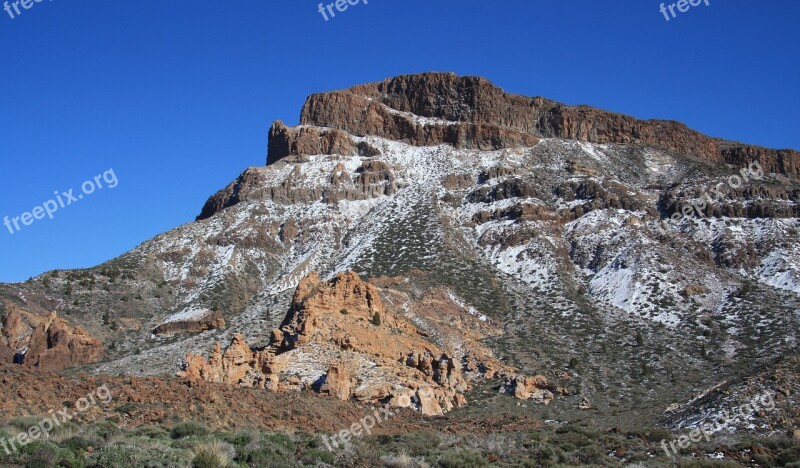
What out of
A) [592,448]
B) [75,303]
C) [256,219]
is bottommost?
[592,448]

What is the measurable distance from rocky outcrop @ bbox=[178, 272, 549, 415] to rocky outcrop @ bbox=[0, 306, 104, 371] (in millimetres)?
19789

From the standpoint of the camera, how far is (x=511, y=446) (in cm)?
2441

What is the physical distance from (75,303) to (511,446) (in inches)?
2349

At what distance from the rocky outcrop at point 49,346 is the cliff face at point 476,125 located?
208 ft

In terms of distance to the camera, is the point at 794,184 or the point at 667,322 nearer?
the point at 667,322

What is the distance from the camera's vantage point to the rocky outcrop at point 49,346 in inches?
2203

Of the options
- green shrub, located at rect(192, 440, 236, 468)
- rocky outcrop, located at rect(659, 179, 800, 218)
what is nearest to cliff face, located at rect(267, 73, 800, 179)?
rocky outcrop, located at rect(659, 179, 800, 218)

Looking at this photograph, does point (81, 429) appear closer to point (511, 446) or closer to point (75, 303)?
point (511, 446)

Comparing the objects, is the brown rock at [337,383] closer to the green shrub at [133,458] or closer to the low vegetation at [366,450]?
the low vegetation at [366,450]

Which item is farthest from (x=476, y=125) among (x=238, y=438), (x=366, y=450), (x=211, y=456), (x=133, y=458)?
(x=133, y=458)

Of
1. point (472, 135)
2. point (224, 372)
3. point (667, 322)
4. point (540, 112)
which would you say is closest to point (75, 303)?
point (224, 372)

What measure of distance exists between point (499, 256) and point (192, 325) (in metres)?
35.1

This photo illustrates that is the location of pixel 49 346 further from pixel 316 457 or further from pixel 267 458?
pixel 267 458

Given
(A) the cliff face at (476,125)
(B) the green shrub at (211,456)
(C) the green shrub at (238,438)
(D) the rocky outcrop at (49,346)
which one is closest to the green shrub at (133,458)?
(B) the green shrub at (211,456)
